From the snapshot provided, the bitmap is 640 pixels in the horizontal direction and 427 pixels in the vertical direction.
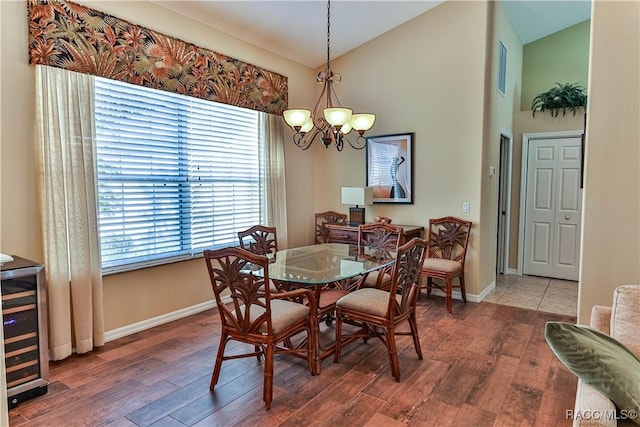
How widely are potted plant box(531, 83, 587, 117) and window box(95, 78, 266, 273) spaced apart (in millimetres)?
3850

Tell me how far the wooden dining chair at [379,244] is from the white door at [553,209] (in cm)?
267

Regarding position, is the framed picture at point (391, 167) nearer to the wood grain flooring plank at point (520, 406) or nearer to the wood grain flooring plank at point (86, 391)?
the wood grain flooring plank at point (520, 406)

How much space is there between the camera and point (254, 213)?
4.52 m

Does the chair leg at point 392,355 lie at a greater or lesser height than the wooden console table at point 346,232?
lesser

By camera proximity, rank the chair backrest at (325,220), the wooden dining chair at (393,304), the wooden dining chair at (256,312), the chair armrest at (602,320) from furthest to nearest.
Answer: the chair backrest at (325,220) → the wooden dining chair at (393,304) → the wooden dining chair at (256,312) → the chair armrest at (602,320)

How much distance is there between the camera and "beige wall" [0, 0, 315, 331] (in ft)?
8.45

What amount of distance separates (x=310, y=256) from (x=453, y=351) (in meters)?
1.39

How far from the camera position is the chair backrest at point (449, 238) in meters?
4.26

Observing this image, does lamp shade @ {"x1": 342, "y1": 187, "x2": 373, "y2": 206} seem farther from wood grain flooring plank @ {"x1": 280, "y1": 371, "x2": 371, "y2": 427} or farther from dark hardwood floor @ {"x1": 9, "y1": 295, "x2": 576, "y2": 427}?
wood grain flooring plank @ {"x1": 280, "y1": 371, "x2": 371, "y2": 427}

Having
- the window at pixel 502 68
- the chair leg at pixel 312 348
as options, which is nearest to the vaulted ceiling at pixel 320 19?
the window at pixel 502 68

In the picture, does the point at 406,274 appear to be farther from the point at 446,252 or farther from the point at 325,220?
the point at 325,220

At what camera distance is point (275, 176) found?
15.1 feet

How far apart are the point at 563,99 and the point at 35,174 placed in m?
5.83

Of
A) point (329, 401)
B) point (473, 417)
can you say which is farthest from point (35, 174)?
point (473, 417)
